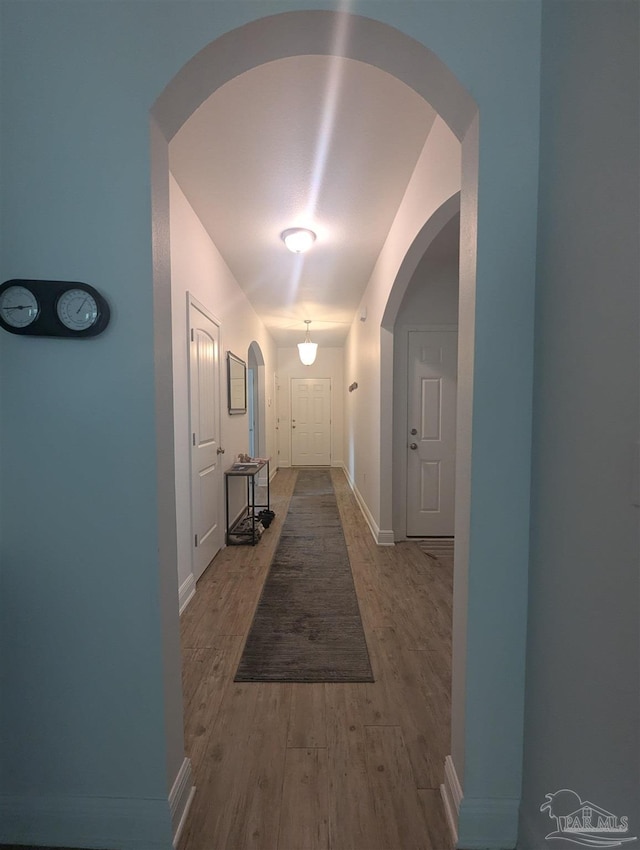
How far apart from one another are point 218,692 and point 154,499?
1200 millimetres

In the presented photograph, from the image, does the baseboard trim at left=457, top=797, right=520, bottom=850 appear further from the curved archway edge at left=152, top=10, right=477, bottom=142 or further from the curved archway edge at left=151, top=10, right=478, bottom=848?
the curved archway edge at left=152, top=10, right=477, bottom=142

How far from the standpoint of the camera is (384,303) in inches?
129

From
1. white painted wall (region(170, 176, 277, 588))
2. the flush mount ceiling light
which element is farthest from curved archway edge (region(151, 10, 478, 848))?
the flush mount ceiling light

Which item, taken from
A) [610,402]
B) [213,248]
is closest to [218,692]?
[610,402]

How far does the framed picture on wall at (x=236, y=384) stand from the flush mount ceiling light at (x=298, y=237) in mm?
1269

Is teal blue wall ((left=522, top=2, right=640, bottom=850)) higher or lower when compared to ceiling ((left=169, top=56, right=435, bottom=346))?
lower

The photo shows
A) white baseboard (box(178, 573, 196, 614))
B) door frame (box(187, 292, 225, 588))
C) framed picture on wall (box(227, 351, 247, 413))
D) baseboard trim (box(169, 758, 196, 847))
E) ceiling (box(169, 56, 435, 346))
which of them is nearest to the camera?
baseboard trim (box(169, 758, 196, 847))

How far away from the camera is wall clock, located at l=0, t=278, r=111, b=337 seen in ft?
3.40

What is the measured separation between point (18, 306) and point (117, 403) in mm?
385

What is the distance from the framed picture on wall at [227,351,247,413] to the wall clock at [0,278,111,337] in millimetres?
2685

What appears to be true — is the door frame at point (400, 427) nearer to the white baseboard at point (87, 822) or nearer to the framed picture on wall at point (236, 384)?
the framed picture on wall at point (236, 384)

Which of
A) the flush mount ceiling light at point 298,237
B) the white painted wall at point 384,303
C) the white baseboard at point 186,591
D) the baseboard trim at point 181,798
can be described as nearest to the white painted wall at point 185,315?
the white baseboard at point 186,591

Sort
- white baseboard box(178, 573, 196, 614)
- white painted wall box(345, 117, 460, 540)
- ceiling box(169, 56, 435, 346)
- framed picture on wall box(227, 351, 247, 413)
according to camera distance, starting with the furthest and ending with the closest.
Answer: framed picture on wall box(227, 351, 247, 413) < white baseboard box(178, 573, 196, 614) < white painted wall box(345, 117, 460, 540) < ceiling box(169, 56, 435, 346)

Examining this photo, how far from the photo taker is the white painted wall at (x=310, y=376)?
841 centimetres
